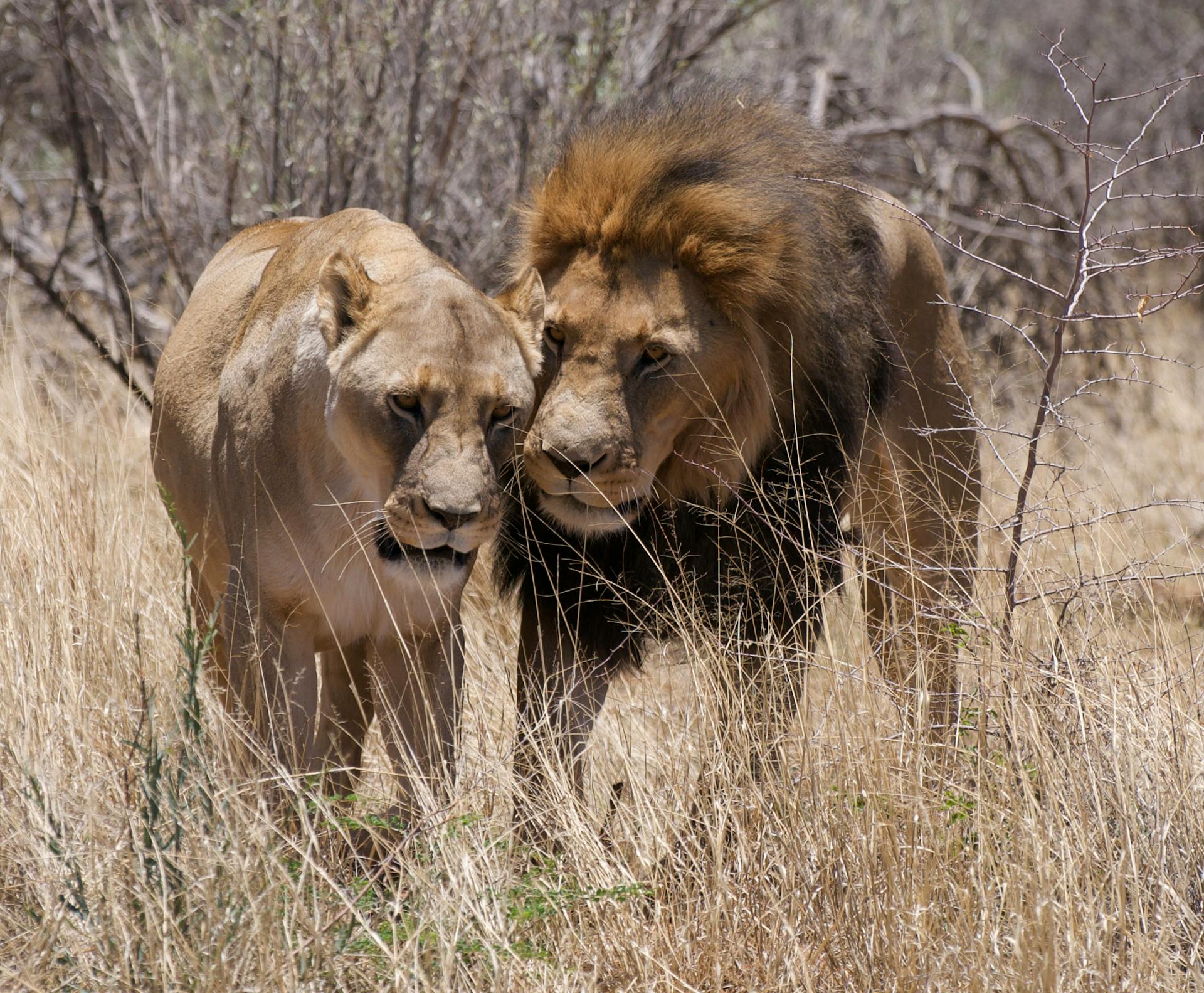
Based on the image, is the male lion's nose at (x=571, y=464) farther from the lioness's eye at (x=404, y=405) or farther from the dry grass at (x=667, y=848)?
the dry grass at (x=667, y=848)

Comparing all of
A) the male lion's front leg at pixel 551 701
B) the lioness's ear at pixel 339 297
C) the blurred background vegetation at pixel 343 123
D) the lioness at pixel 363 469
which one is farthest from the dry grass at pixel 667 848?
the blurred background vegetation at pixel 343 123

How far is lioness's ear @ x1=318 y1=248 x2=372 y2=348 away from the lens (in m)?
2.99

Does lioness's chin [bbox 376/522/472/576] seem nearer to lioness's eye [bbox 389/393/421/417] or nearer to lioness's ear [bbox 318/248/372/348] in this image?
lioness's eye [bbox 389/393/421/417]

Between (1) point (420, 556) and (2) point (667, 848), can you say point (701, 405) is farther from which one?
(2) point (667, 848)

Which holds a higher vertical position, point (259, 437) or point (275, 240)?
point (275, 240)

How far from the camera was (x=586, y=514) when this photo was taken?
335 centimetres

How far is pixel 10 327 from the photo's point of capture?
23.0 feet

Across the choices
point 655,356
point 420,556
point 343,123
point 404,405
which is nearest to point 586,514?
point 655,356

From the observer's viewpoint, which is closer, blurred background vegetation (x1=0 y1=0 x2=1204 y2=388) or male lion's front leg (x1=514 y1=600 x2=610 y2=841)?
male lion's front leg (x1=514 y1=600 x2=610 y2=841)

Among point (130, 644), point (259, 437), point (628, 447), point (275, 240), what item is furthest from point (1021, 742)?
point (275, 240)

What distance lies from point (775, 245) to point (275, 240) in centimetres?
139

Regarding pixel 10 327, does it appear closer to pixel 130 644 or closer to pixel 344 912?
pixel 130 644

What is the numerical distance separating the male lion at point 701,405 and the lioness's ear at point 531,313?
116 mm

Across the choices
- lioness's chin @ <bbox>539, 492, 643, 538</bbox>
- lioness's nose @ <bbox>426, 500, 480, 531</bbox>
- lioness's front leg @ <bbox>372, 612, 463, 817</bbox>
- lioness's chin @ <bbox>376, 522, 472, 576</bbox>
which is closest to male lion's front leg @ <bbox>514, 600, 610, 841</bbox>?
lioness's front leg @ <bbox>372, 612, 463, 817</bbox>
